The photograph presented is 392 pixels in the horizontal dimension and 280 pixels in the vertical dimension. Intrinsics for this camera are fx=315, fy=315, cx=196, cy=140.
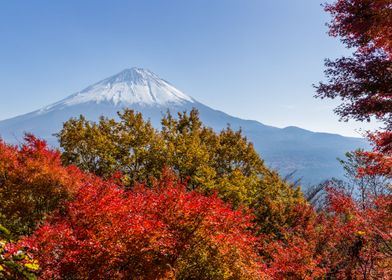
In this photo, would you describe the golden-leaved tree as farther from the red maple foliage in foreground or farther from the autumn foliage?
the red maple foliage in foreground

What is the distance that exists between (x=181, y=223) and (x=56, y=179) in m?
8.28

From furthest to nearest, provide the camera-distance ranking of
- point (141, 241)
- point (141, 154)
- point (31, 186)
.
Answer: point (141, 154), point (31, 186), point (141, 241)

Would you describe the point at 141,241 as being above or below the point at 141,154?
below

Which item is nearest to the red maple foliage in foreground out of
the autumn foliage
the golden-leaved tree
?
the autumn foliage

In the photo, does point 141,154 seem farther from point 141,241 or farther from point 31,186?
point 141,241

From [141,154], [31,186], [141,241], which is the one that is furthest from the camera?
[141,154]

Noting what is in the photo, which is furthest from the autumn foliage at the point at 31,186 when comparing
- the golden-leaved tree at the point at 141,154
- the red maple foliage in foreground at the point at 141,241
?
the golden-leaved tree at the point at 141,154

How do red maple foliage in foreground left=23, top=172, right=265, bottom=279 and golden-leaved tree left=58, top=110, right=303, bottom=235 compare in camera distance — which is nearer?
red maple foliage in foreground left=23, top=172, right=265, bottom=279

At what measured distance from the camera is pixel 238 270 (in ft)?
34.3

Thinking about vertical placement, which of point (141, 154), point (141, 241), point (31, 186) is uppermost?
point (141, 154)

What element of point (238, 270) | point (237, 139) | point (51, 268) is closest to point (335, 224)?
point (237, 139)

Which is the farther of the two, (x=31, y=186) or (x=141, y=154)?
(x=141, y=154)

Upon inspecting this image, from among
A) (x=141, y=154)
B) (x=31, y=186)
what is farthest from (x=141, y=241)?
(x=141, y=154)

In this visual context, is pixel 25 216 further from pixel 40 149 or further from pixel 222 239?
pixel 222 239
